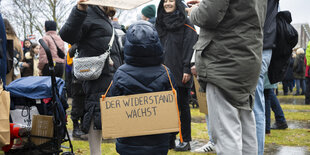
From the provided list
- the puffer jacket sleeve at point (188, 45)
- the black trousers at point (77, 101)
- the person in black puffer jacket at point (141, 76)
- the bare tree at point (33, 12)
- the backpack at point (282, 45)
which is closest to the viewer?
the person in black puffer jacket at point (141, 76)

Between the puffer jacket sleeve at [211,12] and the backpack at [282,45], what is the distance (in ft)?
4.37

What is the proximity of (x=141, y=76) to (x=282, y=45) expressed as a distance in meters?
1.73

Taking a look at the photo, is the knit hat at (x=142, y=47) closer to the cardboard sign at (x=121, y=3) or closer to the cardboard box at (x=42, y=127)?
the cardboard sign at (x=121, y=3)

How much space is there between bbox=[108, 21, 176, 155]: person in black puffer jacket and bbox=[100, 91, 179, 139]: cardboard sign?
0.54 feet

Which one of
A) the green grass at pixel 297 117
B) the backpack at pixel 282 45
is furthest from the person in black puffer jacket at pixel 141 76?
the green grass at pixel 297 117

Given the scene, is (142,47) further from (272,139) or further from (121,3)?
(272,139)

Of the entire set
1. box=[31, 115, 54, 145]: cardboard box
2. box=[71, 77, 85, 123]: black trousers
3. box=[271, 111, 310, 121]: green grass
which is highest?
box=[31, 115, 54, 145]: cardboard box

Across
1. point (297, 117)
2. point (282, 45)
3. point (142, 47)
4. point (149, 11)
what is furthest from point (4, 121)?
point (297, 117)

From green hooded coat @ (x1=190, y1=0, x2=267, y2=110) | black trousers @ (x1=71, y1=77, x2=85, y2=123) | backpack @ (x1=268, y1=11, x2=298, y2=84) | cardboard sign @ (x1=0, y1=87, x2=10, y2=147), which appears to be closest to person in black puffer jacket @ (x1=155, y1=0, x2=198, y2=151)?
backpack @ (x1=268, y1=11, x2=298, y2=84)

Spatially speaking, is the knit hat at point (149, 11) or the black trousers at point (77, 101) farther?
the knit hat at point (149, 11)

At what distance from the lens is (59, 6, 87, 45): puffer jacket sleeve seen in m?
3.14

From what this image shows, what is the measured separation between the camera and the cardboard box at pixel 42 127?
3799mm

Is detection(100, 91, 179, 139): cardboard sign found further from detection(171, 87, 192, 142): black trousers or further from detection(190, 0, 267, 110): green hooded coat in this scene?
detection(171, 87, 192, 142): black trousers

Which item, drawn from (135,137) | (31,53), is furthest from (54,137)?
(31,53)
